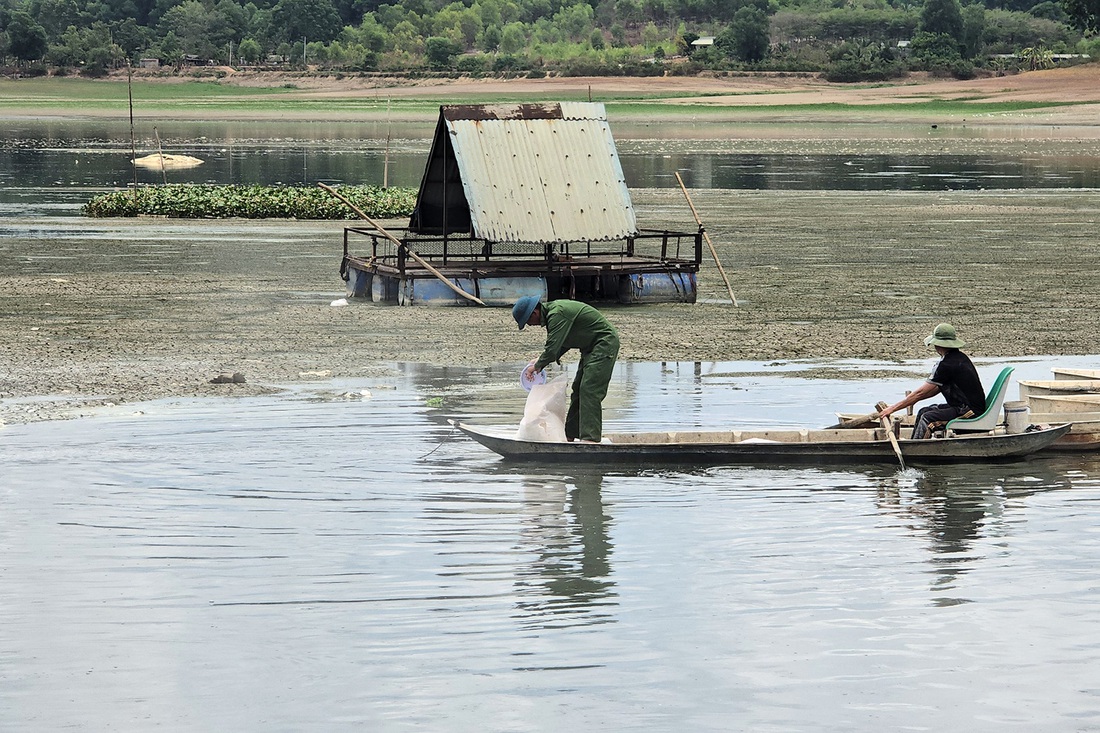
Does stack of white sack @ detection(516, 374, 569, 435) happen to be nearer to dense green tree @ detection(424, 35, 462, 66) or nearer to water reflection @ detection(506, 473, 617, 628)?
water reflection @ detection(506, 473, 617, 628)

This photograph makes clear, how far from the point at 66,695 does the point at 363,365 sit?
9.64m

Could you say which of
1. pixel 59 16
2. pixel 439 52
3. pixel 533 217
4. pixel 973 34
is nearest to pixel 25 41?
pixel 59 16

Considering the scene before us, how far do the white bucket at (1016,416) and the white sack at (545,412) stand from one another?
11.8ft

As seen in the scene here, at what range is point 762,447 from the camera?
41.7 ft

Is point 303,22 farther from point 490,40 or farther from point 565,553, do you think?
point 565,553

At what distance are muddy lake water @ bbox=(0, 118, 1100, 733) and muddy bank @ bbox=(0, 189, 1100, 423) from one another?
201cm

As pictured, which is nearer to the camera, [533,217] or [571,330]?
[571,330]

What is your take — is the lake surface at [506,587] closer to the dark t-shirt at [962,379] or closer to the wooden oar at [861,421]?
the wooden oar at [861,421]

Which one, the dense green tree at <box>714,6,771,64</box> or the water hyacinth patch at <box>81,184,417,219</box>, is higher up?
the dense green tree at <box>714,6,771,64</box>

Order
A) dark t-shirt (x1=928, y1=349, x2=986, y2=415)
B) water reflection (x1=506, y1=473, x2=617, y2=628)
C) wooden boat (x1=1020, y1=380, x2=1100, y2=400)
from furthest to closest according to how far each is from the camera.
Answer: wooden boat (x1=1020, y1=380, x2=1100, y2=400)
dark t-shirt (x1=928, y1=349, x2=986, y2=415)
water reflection (x1=506, y1=473, x2=617, y2=628)

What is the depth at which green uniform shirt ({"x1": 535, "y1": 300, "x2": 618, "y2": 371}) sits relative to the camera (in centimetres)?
1246

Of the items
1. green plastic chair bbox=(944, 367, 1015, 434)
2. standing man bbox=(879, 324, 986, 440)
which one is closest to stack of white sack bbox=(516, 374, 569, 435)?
standing man bbox=(879, 324, 986, 440)

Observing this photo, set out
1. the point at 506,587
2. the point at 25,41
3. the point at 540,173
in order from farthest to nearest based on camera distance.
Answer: the point at 25,41 → the point at 540,173 → the point at 506,587

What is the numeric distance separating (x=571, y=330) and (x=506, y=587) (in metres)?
3.49
